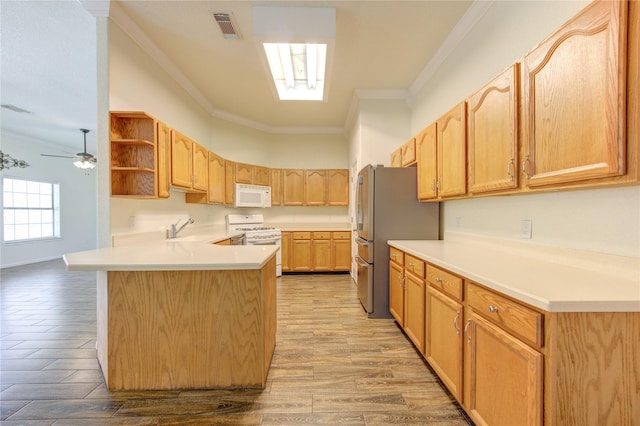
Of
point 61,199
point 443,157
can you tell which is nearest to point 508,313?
point 443,157

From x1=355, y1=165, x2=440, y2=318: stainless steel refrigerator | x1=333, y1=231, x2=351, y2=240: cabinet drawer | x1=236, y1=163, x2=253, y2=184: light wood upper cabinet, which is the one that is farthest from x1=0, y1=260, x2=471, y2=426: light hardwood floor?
x1=236, y1=163, x2=253, y2=184: light wood upper cabinet

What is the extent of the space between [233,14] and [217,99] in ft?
6.63

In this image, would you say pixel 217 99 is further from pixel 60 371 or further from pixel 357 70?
pixel 60 371

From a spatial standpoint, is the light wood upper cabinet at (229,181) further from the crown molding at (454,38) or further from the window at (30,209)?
the window at (30,209)

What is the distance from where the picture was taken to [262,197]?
5.23 m

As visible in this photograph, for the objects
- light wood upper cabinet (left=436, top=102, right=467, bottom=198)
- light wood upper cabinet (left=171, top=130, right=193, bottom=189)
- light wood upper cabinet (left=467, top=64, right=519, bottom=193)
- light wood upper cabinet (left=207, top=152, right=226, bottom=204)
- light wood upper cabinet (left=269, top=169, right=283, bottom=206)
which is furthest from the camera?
light wood upper cabinet (left=269, top=169, right=283, bottom=206)

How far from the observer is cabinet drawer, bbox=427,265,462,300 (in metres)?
1.58

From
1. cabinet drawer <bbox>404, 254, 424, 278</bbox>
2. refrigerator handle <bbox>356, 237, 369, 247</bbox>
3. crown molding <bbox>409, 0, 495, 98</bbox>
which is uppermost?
crown molding <bbox>409, 0, 495, 98</bbox>

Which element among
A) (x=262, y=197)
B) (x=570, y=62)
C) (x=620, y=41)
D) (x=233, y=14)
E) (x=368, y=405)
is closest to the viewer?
(x=620, y=41)

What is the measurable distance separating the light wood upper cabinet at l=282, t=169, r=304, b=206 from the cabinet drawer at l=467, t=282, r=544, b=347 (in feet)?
14.2

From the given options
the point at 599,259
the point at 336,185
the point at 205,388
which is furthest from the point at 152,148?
the point at 336,185

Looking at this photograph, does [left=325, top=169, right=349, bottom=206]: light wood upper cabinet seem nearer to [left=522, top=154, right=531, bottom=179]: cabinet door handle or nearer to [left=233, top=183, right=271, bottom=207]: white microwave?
[left=233, top=183, right=271, bottom=207]: white microwave

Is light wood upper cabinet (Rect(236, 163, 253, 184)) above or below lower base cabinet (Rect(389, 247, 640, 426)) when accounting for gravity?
above

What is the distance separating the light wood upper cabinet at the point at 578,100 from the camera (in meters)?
1.03
